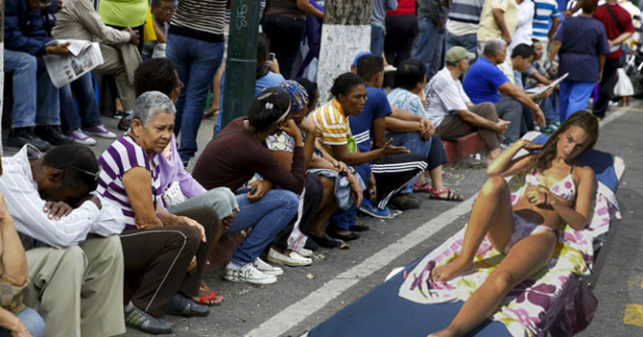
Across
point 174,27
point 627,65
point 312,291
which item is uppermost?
point 174,27

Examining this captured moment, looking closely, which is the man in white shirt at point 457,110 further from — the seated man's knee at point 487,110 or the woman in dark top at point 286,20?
the woman in dark top at point 286,20

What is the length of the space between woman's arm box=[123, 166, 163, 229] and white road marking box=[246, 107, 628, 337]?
813 mm

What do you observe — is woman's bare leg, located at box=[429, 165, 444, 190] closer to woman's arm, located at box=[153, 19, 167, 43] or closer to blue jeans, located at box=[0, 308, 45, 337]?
woman's arm, located at box=[153, 19, 167, 43]

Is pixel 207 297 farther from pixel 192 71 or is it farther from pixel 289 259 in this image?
pixel 192 71

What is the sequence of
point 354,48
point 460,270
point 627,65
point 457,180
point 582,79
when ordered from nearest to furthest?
point 460,270 < point 354,48 < point 457,180 < point 582,79 < point 627,65

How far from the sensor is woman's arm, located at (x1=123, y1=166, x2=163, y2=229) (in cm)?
493

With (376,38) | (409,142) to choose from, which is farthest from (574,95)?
(409,142)

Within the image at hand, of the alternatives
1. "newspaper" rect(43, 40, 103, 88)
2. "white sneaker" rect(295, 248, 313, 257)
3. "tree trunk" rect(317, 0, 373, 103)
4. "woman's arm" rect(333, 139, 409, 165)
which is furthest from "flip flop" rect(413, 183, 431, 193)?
"newspaper" rect(43, 40, 103, 88)

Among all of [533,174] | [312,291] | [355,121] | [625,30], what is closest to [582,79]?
[625,30]

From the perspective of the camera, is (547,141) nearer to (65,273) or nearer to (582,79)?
(65,273)

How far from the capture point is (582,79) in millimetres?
11609

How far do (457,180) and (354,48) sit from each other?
1717 mm

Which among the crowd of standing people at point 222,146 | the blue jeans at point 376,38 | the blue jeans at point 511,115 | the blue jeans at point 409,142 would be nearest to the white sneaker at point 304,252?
the crowd of standing people at point 222,146

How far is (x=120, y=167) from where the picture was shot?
4.95m
